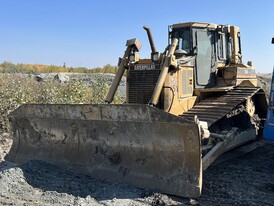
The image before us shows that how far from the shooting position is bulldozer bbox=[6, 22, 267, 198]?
5.10 metres

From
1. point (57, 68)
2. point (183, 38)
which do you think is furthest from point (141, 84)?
point (57, 68)

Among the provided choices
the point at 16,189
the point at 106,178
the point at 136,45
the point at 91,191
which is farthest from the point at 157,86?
the point at 16,189

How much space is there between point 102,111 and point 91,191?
1.25m

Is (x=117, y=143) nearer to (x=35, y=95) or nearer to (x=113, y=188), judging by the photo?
(x=113, y=188)

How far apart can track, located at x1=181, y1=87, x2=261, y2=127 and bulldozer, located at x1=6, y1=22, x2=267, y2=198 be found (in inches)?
0.7

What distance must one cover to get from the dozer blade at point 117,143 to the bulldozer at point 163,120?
0.05ft

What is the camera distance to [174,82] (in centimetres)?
675

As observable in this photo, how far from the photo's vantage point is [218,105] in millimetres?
6895

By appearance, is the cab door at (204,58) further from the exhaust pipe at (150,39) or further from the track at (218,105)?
the exhaust pipe at (150,39)

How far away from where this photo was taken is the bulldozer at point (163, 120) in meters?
5.10

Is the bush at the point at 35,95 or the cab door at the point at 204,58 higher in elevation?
the cab door at the point at 204,58

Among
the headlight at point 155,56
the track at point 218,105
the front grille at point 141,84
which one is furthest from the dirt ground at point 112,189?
the headlight at point 155,56

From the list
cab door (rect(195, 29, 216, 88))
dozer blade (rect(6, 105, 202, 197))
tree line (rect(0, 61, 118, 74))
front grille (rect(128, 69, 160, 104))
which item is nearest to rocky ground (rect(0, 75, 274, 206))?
dozer blade (rect(6, 105, 202, 197))

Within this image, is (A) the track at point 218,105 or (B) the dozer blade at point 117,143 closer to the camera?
(B) the dozer blade at point 117,143
